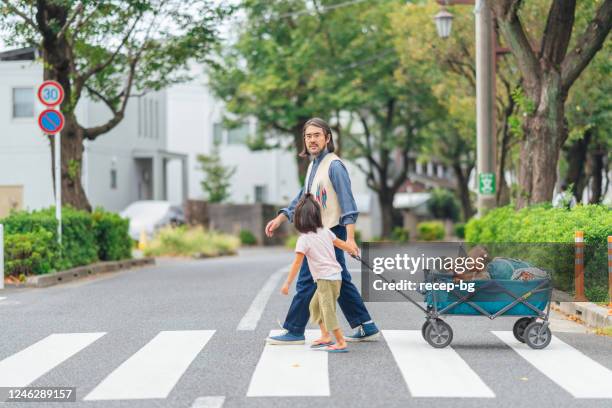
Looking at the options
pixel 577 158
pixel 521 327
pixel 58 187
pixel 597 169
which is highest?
pixel 577 158

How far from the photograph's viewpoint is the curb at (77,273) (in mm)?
16422

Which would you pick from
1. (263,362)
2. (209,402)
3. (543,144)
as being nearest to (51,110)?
(543,144)

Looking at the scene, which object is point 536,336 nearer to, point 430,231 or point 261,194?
point 261,194

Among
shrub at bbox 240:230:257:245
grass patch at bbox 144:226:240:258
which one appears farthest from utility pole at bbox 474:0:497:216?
shrub at bbox 240:230:257:245

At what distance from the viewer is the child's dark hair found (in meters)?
8.55

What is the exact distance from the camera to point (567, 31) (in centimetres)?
1730

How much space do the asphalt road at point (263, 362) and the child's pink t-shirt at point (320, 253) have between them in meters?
0.69

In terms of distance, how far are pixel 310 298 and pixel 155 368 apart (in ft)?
5.29

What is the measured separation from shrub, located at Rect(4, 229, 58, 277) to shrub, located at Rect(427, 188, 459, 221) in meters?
53.4

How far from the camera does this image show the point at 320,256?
865 cm

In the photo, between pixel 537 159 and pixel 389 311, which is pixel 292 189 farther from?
pixel 389 311

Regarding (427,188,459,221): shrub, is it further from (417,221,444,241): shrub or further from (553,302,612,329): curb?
(553,302,612,329): curb

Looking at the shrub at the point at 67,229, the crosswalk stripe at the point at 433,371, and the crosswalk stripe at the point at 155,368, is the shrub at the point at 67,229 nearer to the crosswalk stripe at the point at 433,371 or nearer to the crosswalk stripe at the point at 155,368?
the crosswalk stripe at the point at 155,368

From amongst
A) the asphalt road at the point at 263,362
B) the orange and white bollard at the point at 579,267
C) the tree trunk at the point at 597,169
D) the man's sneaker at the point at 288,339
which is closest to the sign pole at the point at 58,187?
the asphalt road at the point at 263,362
